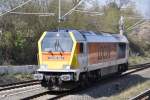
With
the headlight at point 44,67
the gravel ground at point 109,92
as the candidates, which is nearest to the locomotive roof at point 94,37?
the headlight at point 44,67

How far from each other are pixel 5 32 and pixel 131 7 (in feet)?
137

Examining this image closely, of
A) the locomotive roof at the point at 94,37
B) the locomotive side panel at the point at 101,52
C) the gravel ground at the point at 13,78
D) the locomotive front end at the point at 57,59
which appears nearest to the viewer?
the locomotive front end at the point at 57,59

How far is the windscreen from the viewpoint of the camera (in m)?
22.0

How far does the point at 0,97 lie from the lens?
20.1 meters

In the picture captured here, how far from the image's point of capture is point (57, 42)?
22.1 meters

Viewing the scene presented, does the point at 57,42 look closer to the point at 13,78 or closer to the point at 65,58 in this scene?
the point at 65,58

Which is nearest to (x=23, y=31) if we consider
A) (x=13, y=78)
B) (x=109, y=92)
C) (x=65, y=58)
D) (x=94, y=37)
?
(x=13, y=78)

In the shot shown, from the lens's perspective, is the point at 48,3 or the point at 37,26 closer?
the point at 37,26

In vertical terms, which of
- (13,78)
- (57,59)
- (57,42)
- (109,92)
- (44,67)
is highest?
(57,42)

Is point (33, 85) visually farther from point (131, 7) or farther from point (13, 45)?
point (131, 7)

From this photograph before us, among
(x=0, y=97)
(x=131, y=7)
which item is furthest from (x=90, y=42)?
(x=131, y=7)

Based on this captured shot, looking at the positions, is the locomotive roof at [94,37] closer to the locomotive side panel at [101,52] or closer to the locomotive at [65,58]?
the locomotive at [65,58]

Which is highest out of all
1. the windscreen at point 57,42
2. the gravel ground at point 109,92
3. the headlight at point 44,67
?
the windscreen at point 57,42

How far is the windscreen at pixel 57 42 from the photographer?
22000 millimetres
